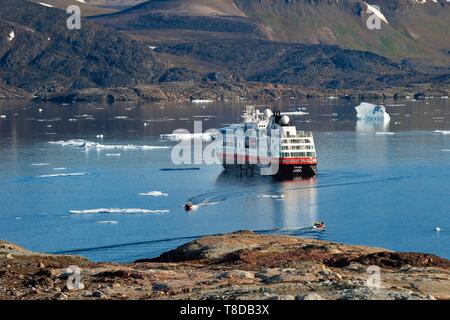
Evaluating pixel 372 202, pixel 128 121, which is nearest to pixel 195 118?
pixel 128 121

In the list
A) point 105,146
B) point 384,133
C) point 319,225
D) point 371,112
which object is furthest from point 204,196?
point 371,112

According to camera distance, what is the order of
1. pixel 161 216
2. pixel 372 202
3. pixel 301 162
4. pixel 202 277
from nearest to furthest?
pixel 202 277 < pixel 161 216 < pixel 372 202 < pixel 301 162

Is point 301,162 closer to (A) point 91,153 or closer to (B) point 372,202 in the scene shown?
(B) point 372,202

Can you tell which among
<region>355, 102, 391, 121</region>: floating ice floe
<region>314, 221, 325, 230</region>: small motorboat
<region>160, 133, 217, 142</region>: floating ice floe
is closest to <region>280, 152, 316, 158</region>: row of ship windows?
<region>314, 221, 325, 230</region>: small motorboat

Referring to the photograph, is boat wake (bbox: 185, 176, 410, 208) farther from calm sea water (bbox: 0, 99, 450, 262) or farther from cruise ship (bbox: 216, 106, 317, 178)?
cruise ship (bbox: 216, 106, 317, 178)

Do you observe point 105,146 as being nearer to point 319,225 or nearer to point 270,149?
point 270,149

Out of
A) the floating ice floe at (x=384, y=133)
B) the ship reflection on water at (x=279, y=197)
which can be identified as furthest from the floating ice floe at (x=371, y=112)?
the ship reflection on water at (x=279, y=197)
